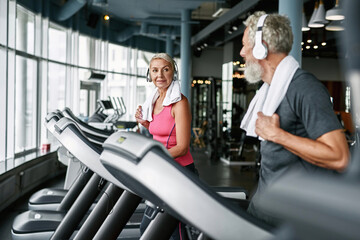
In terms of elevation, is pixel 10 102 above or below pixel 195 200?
above

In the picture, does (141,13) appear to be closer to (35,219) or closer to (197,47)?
(197,47)

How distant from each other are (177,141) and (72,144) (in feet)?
1.98

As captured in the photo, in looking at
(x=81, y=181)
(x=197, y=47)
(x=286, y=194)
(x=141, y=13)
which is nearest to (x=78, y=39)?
(x=141, y=13)

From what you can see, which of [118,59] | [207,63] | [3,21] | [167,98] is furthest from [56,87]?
[207,63]

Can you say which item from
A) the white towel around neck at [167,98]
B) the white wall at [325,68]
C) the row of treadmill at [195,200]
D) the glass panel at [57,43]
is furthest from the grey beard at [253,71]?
the white wall at [325,68]

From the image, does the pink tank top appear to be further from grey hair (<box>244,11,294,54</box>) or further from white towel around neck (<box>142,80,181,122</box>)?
grey hair (<box>244,11,294,54</box>)

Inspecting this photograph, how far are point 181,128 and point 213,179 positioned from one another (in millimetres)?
5329

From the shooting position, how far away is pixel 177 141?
2262mm

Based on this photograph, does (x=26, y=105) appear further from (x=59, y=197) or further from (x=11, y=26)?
(x=59, y=197)

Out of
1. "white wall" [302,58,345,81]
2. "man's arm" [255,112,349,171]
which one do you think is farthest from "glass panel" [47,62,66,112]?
"white wall" [302,58,345,81]

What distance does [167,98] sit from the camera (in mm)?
2445

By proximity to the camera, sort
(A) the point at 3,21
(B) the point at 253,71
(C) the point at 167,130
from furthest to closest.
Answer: (A) the point at 3,21 < (C) the point at 167,130 < (B) the point at 253,71

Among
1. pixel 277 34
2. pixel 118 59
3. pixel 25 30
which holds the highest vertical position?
pixel 118 59

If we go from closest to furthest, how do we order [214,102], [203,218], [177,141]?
[203,218] < [177,141] < [214,102]
